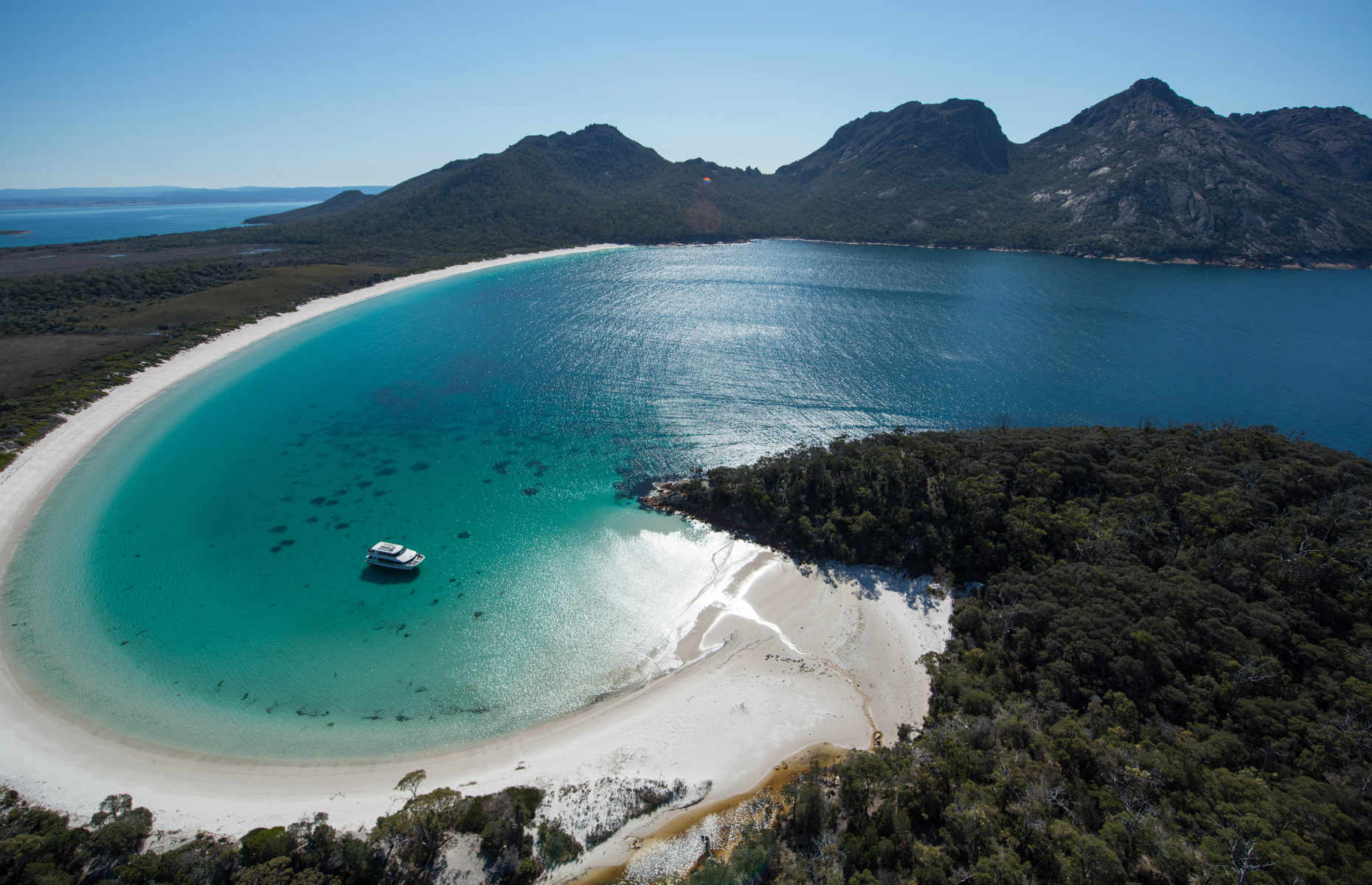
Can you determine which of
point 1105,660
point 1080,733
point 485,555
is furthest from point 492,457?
point 1105,660

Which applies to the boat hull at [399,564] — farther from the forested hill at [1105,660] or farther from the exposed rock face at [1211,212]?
the exposed rock face at [1211,212]

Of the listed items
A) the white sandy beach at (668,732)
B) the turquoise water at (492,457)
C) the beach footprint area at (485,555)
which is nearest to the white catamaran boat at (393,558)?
the turquoise water at (492,457)

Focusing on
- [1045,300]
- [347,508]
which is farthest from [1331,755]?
[1045,300]

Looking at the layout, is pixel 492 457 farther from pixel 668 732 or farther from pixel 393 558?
pixel 668 732

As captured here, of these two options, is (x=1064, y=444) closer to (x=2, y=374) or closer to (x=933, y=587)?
Result: (x=933, y=587)

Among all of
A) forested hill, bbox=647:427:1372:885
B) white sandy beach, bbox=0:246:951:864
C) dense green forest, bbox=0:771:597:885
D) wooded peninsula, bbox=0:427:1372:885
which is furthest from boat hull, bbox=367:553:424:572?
forested hill, bbox=647:427:1372:885
